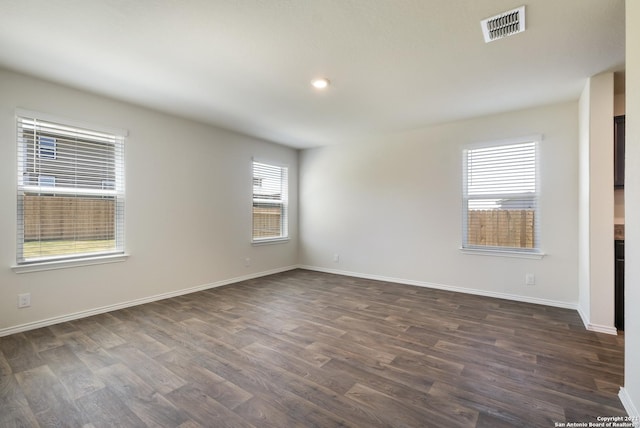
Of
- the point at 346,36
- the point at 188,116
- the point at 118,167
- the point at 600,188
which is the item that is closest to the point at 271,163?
the point at 188,116

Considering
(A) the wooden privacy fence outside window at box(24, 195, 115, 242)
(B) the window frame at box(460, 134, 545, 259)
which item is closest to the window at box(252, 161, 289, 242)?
(A) the wooden privacy fence outside window at box(24, 195, 115, 242)

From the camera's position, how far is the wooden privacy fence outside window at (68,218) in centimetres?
300

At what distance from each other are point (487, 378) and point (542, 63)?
104 inches

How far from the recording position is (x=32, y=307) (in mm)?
2980

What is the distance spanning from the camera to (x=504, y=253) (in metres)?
4.00

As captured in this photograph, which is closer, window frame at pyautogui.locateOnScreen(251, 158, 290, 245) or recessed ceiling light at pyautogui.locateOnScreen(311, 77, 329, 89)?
recessed ceiling light at pyautogui.locateOnScreen(311, 77, 329, 89)

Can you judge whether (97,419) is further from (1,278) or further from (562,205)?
(562,205)

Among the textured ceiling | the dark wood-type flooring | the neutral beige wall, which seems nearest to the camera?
the dark wood-type flooring

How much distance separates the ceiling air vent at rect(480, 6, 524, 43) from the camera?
1.98m

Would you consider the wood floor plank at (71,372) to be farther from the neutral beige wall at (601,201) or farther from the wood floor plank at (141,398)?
the neutral beige wall at (601,201)
